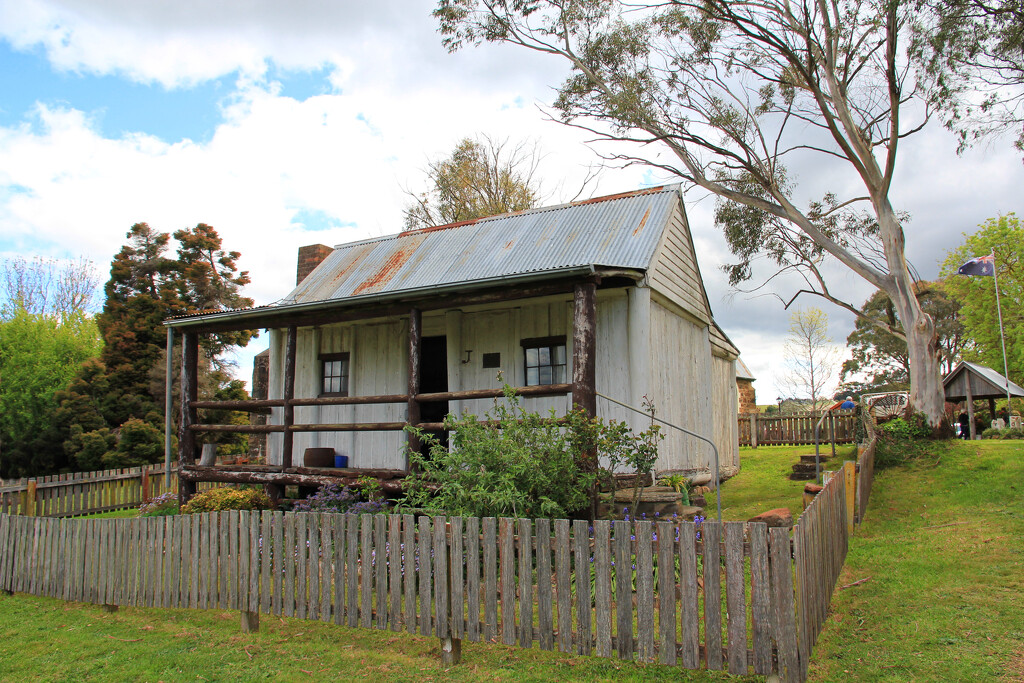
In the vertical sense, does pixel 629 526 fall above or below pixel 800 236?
below

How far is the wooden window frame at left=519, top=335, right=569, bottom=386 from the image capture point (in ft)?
35.7

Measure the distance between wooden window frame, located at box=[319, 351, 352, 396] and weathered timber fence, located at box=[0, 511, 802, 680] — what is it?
18.1 ft

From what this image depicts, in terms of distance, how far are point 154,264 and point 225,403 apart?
17.5 meters

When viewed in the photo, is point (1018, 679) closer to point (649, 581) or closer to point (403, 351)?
point (649, 581)

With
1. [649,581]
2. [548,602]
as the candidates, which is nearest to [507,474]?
[548,602]

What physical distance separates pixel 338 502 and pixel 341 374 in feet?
12.2

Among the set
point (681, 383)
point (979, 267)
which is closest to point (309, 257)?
point (681, 383)

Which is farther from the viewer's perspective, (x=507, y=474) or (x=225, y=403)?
(x=225, y=403)

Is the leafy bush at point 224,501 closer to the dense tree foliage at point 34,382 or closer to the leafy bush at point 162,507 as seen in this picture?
the leafy bush at point 162,507

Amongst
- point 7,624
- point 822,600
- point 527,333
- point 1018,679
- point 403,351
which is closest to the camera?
point 1018,679

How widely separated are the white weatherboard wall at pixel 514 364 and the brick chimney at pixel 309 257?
10.3 feet

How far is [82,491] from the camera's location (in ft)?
49.5

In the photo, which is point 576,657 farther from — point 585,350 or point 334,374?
point 334,374

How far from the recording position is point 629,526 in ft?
16.4
